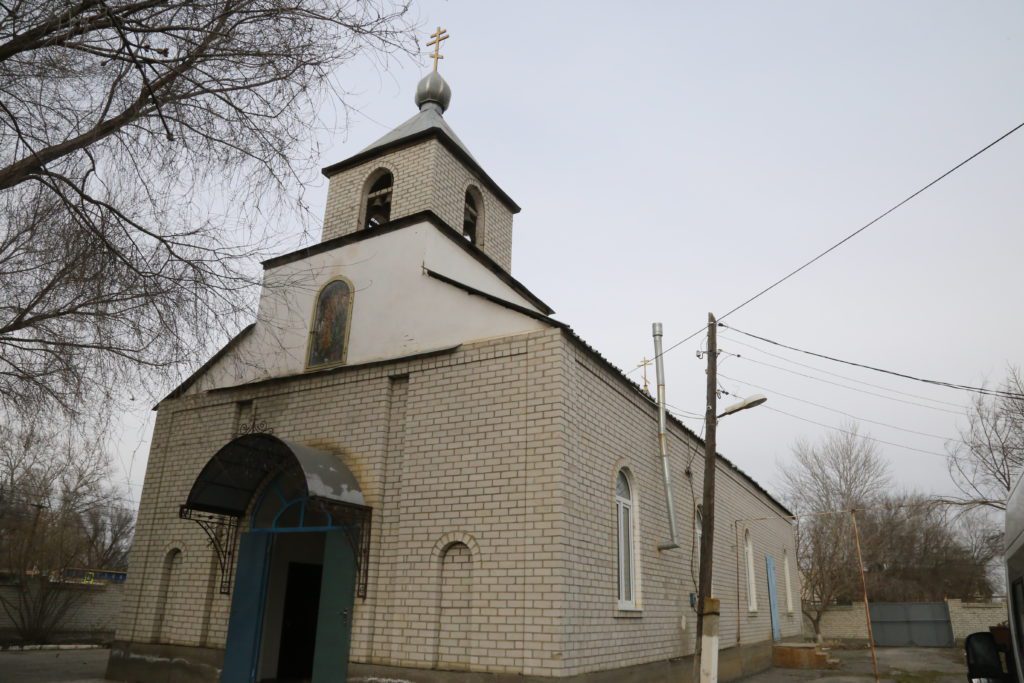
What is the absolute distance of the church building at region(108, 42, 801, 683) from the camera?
824 centimetres

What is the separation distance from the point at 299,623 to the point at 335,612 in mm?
2802

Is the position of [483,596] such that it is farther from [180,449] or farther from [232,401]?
[180,449]

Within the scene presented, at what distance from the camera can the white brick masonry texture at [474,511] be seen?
26.3ft

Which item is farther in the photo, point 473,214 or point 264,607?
point 473,214

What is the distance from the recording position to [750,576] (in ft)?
57.3

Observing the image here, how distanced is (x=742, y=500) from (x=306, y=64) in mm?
15894

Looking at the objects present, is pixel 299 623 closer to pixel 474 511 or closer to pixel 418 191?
pixel 474 511

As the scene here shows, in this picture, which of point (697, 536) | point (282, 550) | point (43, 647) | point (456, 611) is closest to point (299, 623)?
point (282, 550)

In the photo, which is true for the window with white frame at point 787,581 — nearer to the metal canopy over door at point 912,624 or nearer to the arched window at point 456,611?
the metal canopy over door at point 912,624

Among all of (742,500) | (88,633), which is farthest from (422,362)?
(88,633)

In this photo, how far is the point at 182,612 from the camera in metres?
10.6

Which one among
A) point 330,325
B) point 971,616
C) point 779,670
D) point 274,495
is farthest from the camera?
point 971,616

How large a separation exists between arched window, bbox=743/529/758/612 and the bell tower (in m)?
9.91

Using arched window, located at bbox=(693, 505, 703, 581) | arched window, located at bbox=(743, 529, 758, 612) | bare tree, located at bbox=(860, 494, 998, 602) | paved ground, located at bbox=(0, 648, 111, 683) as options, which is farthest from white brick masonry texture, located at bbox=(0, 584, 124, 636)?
bare tree, located at bbox=(860, 494, 998, 602)
